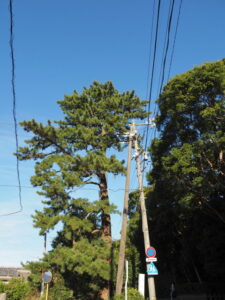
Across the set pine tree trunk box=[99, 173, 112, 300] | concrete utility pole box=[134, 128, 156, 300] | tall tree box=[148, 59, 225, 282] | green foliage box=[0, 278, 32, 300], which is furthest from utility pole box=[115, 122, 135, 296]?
green foliage box=[0, 278, 32, 300]

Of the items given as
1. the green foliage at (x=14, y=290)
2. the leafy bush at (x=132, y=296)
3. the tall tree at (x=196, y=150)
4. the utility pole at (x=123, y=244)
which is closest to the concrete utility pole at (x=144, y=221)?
the utility pole at (x=123, y=244)

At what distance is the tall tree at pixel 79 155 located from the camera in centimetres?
2006

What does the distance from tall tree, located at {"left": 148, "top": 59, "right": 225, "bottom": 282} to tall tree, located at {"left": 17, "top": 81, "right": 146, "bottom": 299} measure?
3793 mm

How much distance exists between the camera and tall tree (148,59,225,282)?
15727 mm

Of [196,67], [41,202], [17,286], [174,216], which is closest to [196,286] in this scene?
[174,216]

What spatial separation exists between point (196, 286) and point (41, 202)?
12.7 m

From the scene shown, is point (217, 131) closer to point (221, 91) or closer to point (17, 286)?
point (221, 91)

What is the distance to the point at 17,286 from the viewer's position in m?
30.6

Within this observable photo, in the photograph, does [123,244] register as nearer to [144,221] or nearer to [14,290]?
[144,221]

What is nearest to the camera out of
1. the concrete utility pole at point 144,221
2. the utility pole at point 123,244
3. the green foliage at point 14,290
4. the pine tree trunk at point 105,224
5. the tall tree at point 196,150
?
the concrete utility pole at point 144,221

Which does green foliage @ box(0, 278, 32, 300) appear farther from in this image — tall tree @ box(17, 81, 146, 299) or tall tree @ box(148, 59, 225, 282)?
tall tree @ box(148, 59, 225, 282)

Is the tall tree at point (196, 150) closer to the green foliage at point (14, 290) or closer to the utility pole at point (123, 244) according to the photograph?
the utility pole at point (123, 244)

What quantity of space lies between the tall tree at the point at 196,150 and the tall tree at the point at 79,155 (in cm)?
379

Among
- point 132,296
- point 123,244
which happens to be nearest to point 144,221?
point 123,244
